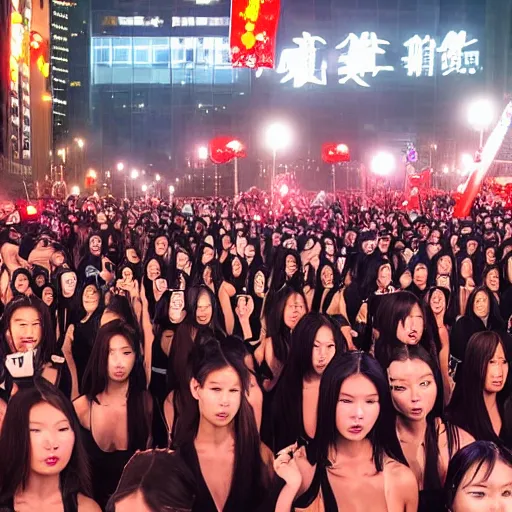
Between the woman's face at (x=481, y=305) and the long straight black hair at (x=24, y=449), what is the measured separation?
4541mm

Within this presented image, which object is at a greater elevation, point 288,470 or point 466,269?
point 466,269

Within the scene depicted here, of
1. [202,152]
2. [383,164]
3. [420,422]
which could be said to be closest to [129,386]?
[420,422]

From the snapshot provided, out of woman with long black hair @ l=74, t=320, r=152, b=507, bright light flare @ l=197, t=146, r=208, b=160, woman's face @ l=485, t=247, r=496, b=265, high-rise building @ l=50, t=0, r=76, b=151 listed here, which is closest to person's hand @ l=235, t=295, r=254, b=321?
woman with long black hair @ l=74, t=320, r=152, b=507

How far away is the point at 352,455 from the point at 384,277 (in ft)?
18.8

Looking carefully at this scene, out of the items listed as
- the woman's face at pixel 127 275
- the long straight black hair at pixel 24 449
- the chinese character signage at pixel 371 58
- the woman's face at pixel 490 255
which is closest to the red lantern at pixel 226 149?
the chinese character signage at pixel 371 58

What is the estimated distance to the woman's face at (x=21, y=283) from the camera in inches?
316

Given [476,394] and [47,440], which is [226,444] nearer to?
[47,440]

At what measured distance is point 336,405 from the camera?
12.0 feet

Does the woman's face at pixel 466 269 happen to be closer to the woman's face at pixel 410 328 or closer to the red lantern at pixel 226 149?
the woman's face at pixel 410 328

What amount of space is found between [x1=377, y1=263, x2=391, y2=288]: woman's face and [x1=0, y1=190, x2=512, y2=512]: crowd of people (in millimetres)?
24

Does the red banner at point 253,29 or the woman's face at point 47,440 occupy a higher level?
the red banner at point 253,29

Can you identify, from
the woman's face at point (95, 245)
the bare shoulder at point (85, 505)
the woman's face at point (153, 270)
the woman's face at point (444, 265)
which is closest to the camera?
the bare shoulder at point (85, 505)

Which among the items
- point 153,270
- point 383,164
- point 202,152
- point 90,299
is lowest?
point 90,299

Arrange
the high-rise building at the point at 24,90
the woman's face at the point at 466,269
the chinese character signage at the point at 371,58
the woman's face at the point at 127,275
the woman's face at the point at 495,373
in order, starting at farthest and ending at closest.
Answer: the chinese character signage at the point at 371,58 → the high-rise building at the point at 24,90 → the woman's face at the point at 466,269 → the woman's face at the point at 127,275 → the woman's face at the point at 495,373
